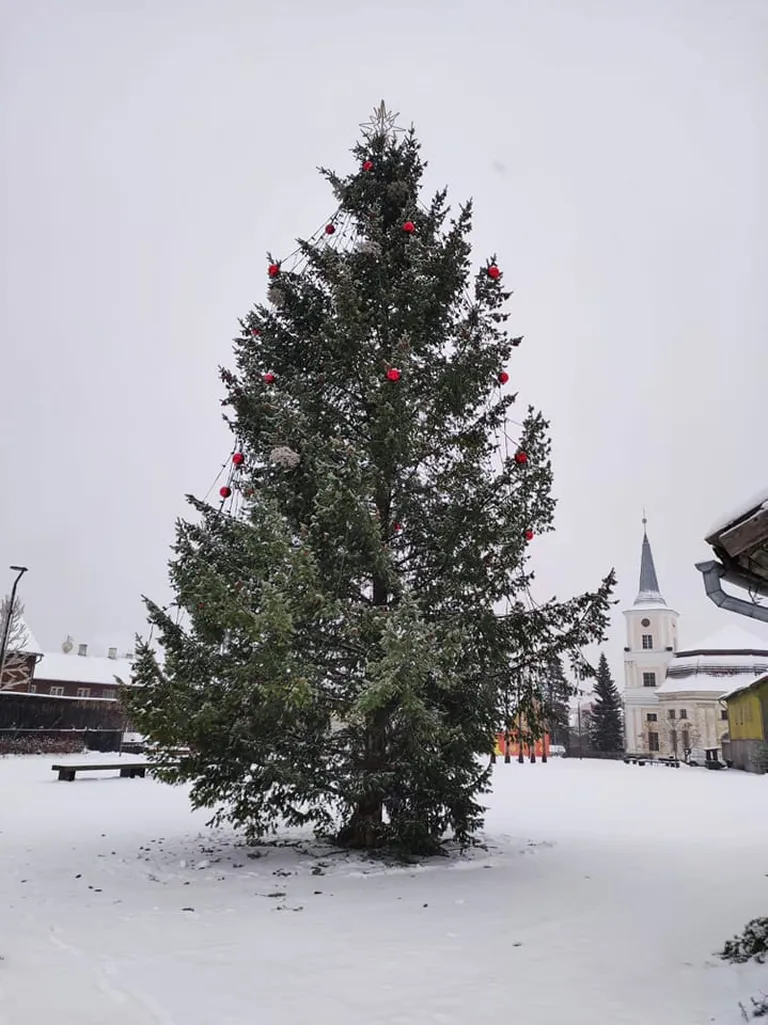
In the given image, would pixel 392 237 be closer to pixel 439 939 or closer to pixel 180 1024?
pixel 439 939

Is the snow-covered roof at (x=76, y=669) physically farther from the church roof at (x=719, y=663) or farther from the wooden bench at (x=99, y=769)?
the church roof at (x=719, y=663)

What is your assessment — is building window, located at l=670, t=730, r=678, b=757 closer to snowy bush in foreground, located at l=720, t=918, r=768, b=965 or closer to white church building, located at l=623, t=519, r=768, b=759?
white church building, located at l=623, t=519, r=768, b=759

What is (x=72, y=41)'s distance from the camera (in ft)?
109

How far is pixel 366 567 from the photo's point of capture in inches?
326

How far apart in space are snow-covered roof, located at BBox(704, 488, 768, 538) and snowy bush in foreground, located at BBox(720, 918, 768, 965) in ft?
9.14

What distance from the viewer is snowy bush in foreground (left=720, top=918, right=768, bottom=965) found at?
4.54 metres

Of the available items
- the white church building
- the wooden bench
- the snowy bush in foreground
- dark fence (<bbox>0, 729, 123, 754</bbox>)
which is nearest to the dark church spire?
the white church building

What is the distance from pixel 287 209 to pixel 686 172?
146033 millimetres

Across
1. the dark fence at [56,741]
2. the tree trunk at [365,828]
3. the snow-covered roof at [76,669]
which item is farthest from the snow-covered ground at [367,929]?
the snow-covered roof at [76,669]

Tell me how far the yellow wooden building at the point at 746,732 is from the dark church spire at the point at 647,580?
136 feet

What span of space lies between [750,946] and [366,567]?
5091mm

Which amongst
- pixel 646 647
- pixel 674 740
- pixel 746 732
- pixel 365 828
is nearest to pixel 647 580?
pixel 646 647

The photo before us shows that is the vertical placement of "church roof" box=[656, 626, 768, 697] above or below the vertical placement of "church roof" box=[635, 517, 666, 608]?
below

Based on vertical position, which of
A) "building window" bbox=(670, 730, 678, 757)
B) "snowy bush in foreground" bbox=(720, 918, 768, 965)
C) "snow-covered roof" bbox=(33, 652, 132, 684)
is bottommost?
"building window" bbox=(670, 730, 678, 757)
